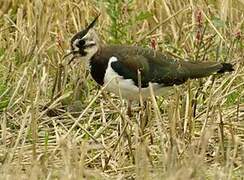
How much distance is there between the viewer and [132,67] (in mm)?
5750

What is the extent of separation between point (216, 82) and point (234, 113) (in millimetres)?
707

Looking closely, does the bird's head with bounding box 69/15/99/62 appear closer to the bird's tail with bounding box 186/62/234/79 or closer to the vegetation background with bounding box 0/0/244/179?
the vegetation background with bounding box 0/0/244/179

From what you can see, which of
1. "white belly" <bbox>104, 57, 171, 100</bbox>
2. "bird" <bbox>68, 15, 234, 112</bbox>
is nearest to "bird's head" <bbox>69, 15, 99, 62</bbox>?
"bird" <bbox>68, 15, 234, 112</bbox>

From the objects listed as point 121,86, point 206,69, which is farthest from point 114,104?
point 206,69

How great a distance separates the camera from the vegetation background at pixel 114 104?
14.7ft

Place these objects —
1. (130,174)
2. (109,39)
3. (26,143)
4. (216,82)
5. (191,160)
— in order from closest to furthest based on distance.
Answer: (191,160) → (130,174) → (26,143) → (216,82) → (109,39)

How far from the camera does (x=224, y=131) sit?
5504mm

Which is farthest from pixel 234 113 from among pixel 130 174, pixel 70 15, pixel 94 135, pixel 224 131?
pixel 70 15

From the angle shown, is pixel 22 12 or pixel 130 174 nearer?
pixel 130 174

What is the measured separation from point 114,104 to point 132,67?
11.4 inches

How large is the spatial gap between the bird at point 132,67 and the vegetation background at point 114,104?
0.14m

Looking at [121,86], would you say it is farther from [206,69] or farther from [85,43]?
[206,69]

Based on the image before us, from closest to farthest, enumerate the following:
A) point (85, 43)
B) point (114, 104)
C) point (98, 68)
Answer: point (114, 104) → point (98, 68) → point (85, 43)

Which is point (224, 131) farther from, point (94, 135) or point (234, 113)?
point (94, 135)
